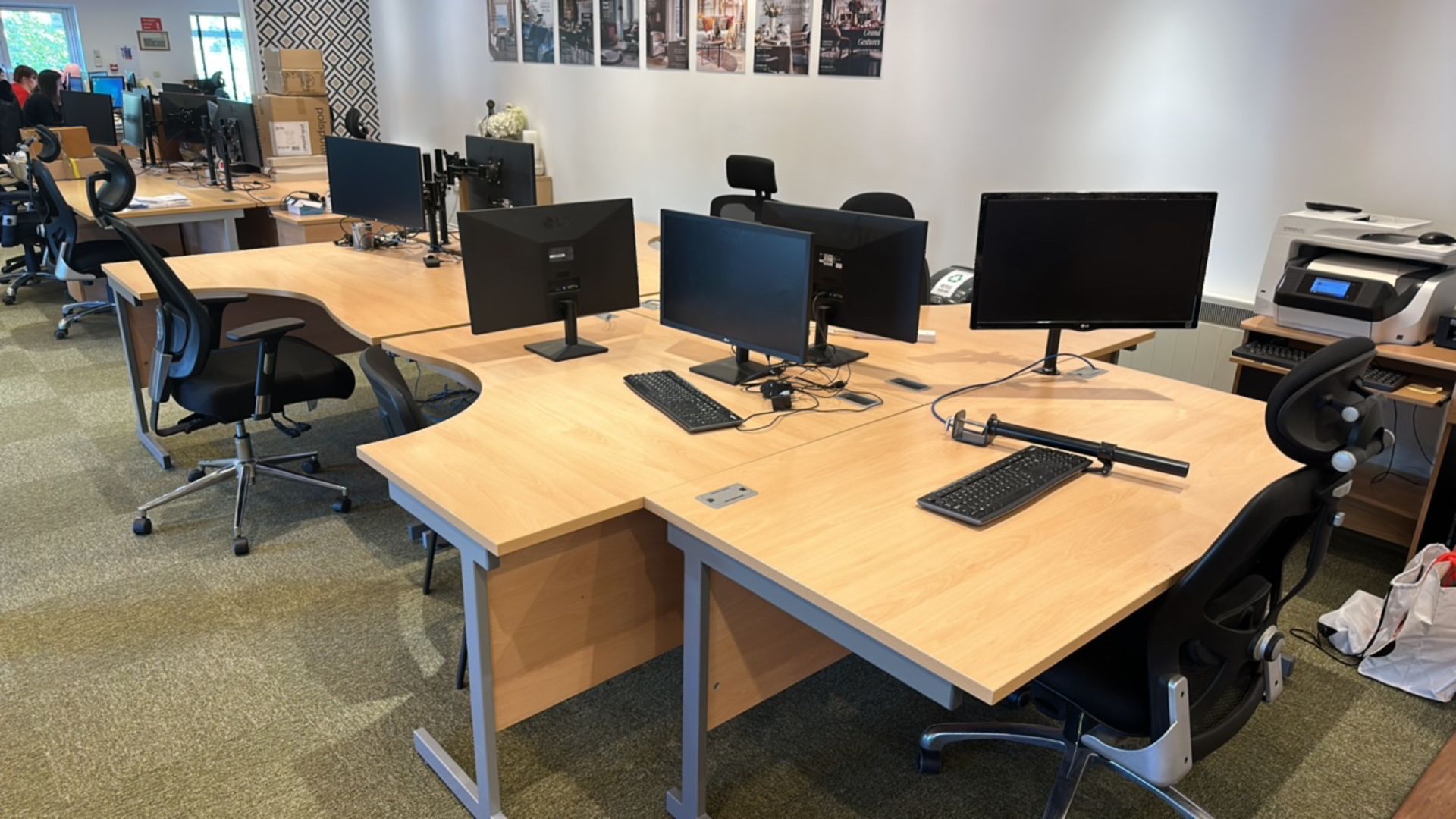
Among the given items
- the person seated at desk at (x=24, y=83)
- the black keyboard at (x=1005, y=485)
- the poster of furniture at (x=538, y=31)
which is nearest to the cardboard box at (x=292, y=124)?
the poster of furniture at (x=538, y=31)

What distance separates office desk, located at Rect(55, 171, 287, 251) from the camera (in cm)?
487

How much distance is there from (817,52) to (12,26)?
12022mm

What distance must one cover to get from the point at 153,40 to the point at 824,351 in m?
13.4

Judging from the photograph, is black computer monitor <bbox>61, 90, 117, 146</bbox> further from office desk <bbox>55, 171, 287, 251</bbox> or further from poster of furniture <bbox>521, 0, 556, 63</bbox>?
poster of furniture <bbox>521, 0, 556, 63</bbox>

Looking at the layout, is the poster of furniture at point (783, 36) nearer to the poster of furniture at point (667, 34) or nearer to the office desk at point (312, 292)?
the poster of furniture at point (667, 34)

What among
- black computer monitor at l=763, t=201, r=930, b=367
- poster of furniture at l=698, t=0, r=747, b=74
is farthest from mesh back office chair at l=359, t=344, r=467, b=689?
poster of furniture at l=698, t=0, r=747, b=74

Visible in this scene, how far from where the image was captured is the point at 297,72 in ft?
20.1

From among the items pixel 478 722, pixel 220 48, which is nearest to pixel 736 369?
pixel 478 722

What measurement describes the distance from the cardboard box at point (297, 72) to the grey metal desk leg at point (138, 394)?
115 inches

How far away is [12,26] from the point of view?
11.9m

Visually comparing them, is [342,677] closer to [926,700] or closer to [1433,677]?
[926,700]

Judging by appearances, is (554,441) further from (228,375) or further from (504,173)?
(504,173)

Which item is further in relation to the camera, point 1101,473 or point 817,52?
point 817,52

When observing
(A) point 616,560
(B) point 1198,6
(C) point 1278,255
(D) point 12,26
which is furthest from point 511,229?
(D) point 12,26
